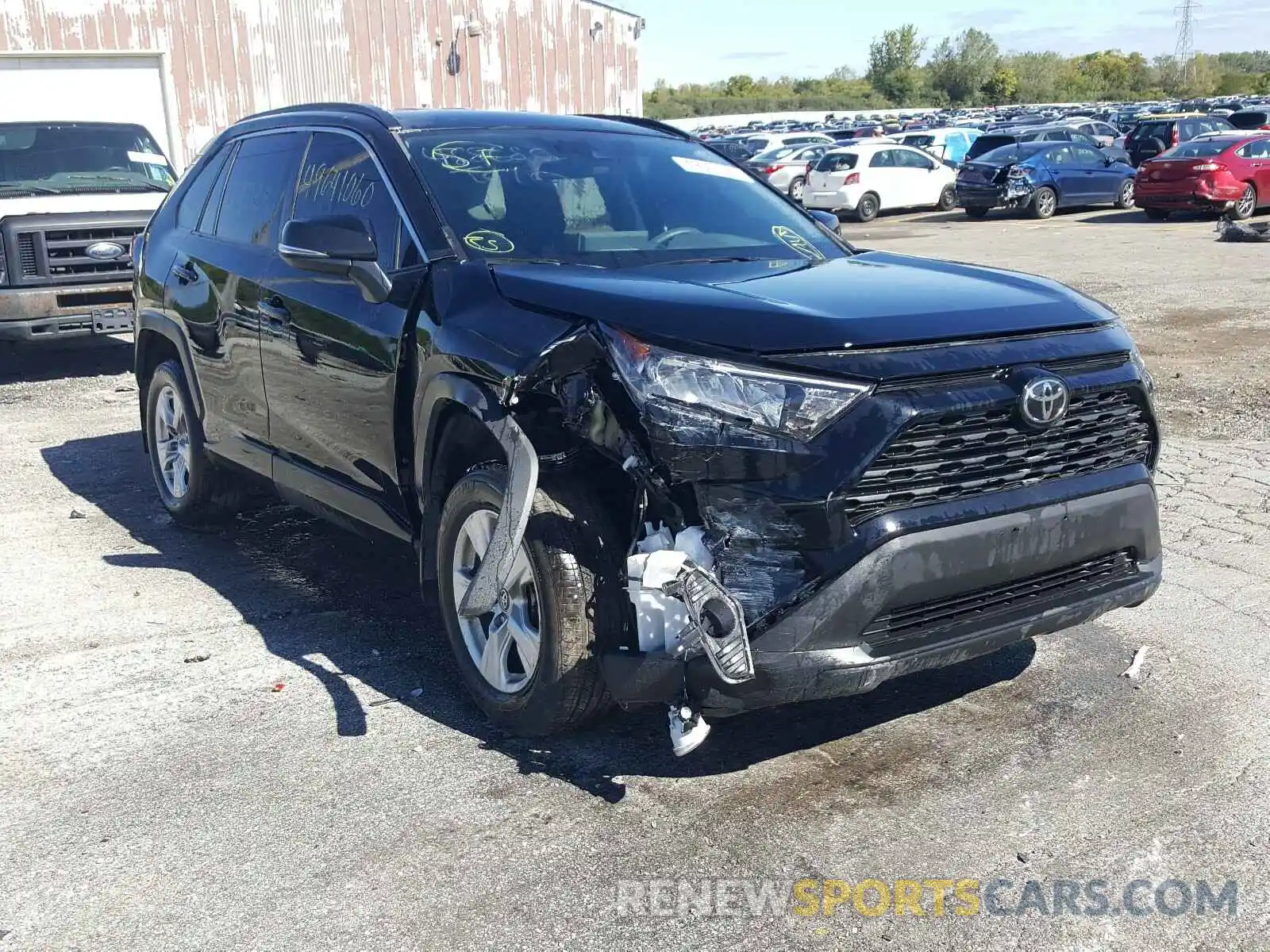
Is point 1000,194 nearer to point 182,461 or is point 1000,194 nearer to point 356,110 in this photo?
point 182,461

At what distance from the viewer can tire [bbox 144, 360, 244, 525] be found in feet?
20.3

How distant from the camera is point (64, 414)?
9.61 metres

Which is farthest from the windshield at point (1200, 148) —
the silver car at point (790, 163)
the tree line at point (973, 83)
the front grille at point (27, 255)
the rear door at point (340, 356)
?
the tree line at point (973, 83)

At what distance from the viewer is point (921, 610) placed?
3.42 metres

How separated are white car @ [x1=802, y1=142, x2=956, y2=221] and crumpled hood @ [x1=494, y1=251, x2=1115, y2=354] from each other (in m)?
23.1

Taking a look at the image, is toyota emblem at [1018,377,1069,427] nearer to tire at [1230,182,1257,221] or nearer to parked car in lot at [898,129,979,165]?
tire at [1230,182,1257,221]

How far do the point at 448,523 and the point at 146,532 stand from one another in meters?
3.10

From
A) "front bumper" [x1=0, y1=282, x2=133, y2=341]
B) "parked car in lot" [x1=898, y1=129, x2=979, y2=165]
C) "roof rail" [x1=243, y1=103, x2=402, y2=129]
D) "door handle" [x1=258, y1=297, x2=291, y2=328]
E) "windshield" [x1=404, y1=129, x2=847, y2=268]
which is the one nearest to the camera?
"windshield" [x1=404, y1=129, x2=847, y2=268]

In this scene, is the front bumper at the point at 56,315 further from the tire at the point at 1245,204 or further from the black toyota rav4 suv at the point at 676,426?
the tire at the point at 1245,204

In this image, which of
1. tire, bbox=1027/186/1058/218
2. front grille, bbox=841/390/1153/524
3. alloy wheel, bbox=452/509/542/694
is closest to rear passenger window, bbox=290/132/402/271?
alloy wheel, bbox=452/509/542/694

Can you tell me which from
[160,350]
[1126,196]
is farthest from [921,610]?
[1126,196]

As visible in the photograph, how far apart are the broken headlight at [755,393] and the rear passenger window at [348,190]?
4.88 feet

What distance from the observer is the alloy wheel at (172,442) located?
21.0ft

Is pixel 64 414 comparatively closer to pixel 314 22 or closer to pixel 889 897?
pixel 889 897
